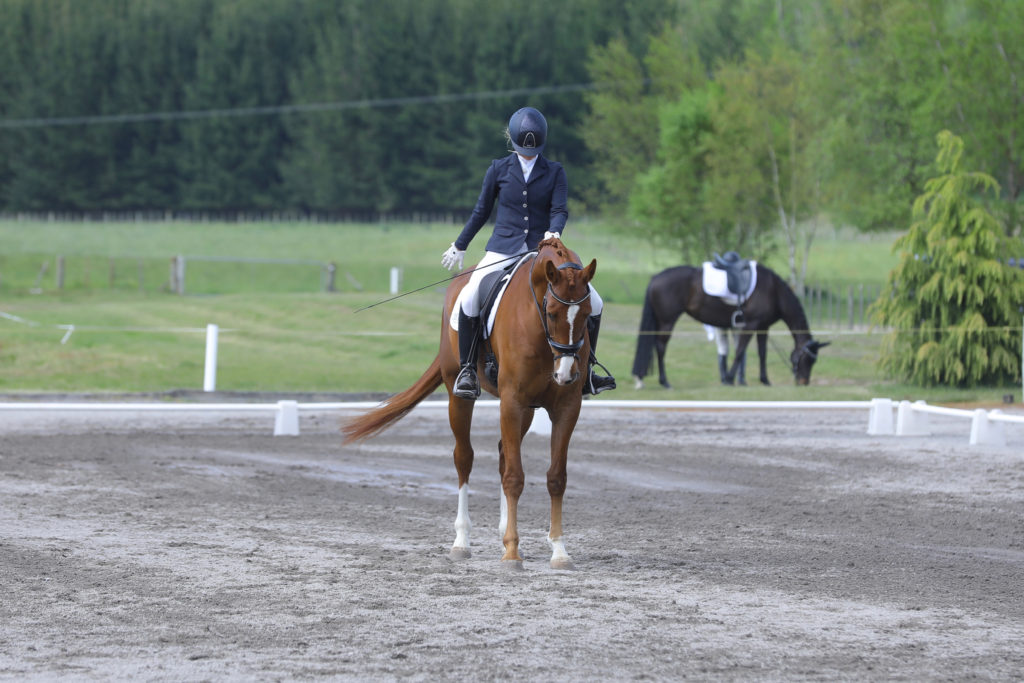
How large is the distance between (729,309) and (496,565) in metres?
14.8

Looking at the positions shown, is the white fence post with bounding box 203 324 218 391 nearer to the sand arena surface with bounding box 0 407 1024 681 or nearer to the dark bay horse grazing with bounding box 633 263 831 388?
the sand arena surface with bounding box 0 407 1024 681

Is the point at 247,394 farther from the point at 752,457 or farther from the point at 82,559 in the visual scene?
the point at 82,559

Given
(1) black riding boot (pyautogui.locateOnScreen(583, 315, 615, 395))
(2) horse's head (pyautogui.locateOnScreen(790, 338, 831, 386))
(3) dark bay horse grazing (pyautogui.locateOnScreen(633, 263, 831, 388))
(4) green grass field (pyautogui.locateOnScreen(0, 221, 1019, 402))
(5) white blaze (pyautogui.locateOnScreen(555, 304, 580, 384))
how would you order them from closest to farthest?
(5) white blaze (pyautogui.locateOnScreen(555, 304, 580, 384)) < (1) black riding boot (pyautogui.locateOnScreen(583, 315, 615, 395)) < (4) green grass field (pyautogui.locateOnScreen(0, 221, 1019, 402)) < (2) horse's head (pyautogui.locateOnScreen(790, 338, 831, 386)) < (3) dark bay horse grazing (pyautogui.locateOnScreen(633, 263, 831, 388))

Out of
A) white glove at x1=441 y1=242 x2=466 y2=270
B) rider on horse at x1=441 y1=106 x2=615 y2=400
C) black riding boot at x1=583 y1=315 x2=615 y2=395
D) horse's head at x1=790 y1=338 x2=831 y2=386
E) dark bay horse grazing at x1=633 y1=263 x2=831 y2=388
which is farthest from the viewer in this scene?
dark bay horse grazing at x1=633 y1=263 x2=831 y2=388

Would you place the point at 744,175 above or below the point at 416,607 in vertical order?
above

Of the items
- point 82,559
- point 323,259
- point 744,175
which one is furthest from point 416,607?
point 323,259

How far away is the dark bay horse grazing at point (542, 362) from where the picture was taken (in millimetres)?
6766

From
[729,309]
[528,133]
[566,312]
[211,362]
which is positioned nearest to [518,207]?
[528,133]

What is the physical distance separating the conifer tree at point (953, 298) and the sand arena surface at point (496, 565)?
675 cm

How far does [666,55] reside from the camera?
5259 cm

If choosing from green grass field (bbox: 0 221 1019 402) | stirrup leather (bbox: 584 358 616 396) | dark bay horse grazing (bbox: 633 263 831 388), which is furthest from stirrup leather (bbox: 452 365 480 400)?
dark bay horse grazing (bbox: 633 263 831 388)

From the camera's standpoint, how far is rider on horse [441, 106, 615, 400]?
7.73m

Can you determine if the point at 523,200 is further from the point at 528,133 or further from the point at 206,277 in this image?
the point at 206,277

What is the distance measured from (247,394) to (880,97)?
25717 mm
